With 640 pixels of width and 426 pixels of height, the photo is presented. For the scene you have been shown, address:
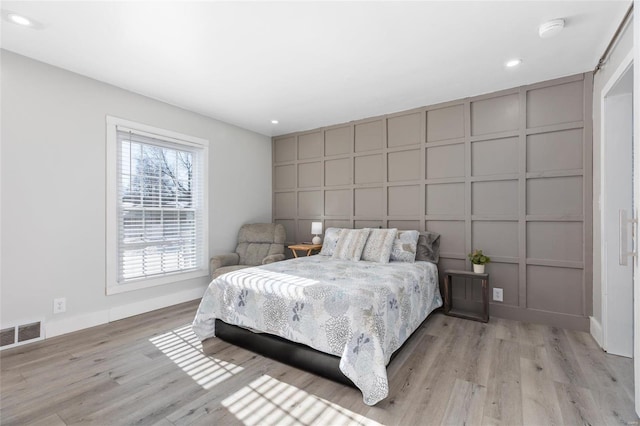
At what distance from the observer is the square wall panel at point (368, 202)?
4.16 meters

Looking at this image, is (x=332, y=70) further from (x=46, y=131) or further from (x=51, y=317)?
(x=51, y=317)

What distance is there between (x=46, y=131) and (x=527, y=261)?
5052 mm

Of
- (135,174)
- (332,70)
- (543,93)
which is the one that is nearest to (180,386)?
(135,174)

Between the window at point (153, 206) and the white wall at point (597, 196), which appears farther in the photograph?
the window at point (153, 206)

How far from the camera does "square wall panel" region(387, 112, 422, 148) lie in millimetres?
3867

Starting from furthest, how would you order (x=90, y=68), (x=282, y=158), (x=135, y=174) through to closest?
(x=282, y=158)
(x=135, y=174)
(x=90, y=68)

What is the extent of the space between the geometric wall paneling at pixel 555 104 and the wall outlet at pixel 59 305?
A: 516 cm

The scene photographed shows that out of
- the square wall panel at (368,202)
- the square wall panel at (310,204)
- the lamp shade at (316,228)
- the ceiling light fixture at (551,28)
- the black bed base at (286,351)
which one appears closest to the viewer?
the black bed base at (286,351)

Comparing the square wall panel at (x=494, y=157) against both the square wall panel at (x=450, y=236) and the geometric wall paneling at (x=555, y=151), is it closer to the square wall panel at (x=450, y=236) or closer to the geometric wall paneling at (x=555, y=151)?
the geometric wall paneling at (x=555, y=151)

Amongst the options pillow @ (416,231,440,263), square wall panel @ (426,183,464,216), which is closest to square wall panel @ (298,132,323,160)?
square wall panel @ (426,183,464,216)

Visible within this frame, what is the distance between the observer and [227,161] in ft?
14.8

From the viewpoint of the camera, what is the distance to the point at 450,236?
3.63 m

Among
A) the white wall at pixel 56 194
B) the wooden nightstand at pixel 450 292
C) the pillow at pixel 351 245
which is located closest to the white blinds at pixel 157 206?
the white wall at pixel 56 194

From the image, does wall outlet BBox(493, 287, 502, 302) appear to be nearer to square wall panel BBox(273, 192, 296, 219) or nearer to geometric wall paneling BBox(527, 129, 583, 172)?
geometric wall paneling BBox(527, 129, 583, 172)
